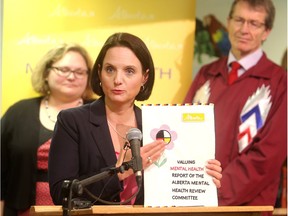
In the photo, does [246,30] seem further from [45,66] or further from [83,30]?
[45,66]

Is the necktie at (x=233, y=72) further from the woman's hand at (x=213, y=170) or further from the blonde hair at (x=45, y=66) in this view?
the woman's hand at (x=213, y=170)

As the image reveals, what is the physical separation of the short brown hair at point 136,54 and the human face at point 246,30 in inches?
34.3

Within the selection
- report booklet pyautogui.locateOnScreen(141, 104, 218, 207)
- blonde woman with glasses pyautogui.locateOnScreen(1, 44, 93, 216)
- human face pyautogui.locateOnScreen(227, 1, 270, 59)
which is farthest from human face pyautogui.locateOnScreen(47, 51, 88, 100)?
human face pyautogui.locateOnScreen(227, 1, 270, 59)

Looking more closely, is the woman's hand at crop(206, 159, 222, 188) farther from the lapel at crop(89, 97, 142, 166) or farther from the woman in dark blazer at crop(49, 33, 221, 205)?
the lapel at crop(89, 97, 142, 166)

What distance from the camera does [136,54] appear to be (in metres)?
2.67

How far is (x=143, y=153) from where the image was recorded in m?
2.44

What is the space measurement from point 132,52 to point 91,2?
1.98ft

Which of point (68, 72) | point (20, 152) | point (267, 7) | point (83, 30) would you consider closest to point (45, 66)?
point (68, 72)

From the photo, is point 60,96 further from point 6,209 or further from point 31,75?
point 6,209

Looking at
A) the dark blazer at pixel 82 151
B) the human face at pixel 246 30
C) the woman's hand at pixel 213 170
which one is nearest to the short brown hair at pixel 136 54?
the dark blazer at pixel 82 151

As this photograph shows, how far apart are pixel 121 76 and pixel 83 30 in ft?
2.05

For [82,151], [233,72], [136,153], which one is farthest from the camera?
[233,72]

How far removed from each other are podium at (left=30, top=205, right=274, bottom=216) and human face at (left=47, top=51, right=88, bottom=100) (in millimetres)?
905

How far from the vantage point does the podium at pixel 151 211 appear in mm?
2137
